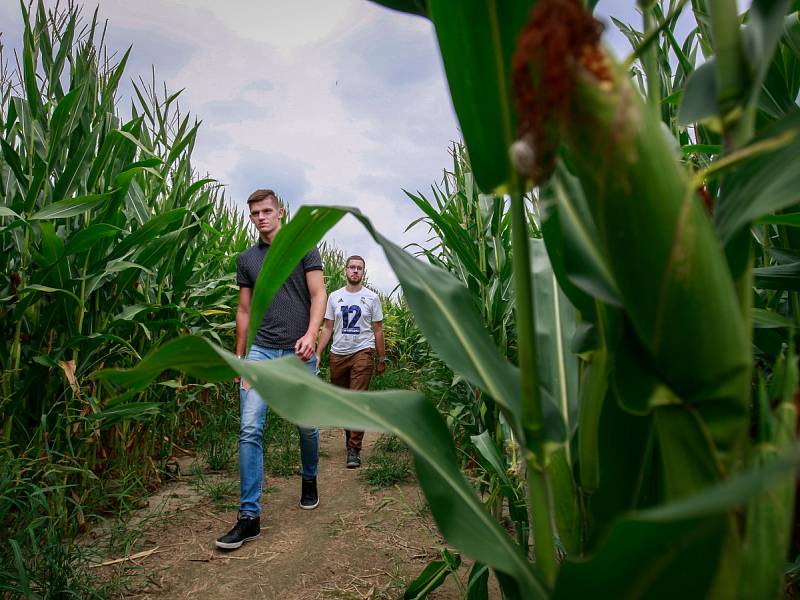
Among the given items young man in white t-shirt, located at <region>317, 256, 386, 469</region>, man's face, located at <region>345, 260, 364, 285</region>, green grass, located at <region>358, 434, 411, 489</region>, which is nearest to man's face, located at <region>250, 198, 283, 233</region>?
young man in white t-shirt, located at <region>317, 256, 386, 469</region>

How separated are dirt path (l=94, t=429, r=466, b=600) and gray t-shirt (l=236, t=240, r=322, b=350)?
950mm

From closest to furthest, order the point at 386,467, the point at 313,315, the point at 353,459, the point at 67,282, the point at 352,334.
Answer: the point at 67,282 → the point at 313,315 → the point at 386,467 → the point at 353,459 → the point at 352,334

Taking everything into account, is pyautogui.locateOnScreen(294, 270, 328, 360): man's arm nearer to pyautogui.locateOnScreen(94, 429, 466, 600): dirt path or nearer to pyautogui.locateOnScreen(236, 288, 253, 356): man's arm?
pyautogui.locateOnScreen(236, 288, 253, 356): man's arm

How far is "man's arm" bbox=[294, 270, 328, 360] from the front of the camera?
102 inches

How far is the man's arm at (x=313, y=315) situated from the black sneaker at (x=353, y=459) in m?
1.45

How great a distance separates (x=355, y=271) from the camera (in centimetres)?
472

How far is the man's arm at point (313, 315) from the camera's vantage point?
8.46 feet

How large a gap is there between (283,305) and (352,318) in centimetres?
164

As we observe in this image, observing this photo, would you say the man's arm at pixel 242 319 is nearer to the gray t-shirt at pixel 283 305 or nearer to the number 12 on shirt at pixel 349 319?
the gray t-shirt at pixel 283 305

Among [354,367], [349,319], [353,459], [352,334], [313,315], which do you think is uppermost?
[313,315]

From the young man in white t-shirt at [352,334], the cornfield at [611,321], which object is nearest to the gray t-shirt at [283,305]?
the young man in white t-shirt at [352,334]

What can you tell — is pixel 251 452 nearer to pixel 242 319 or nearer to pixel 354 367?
pixel 242 319

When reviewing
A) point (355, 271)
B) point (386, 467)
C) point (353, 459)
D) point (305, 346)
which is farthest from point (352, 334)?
point (305, 346)

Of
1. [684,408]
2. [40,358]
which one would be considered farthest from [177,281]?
[684,408]
